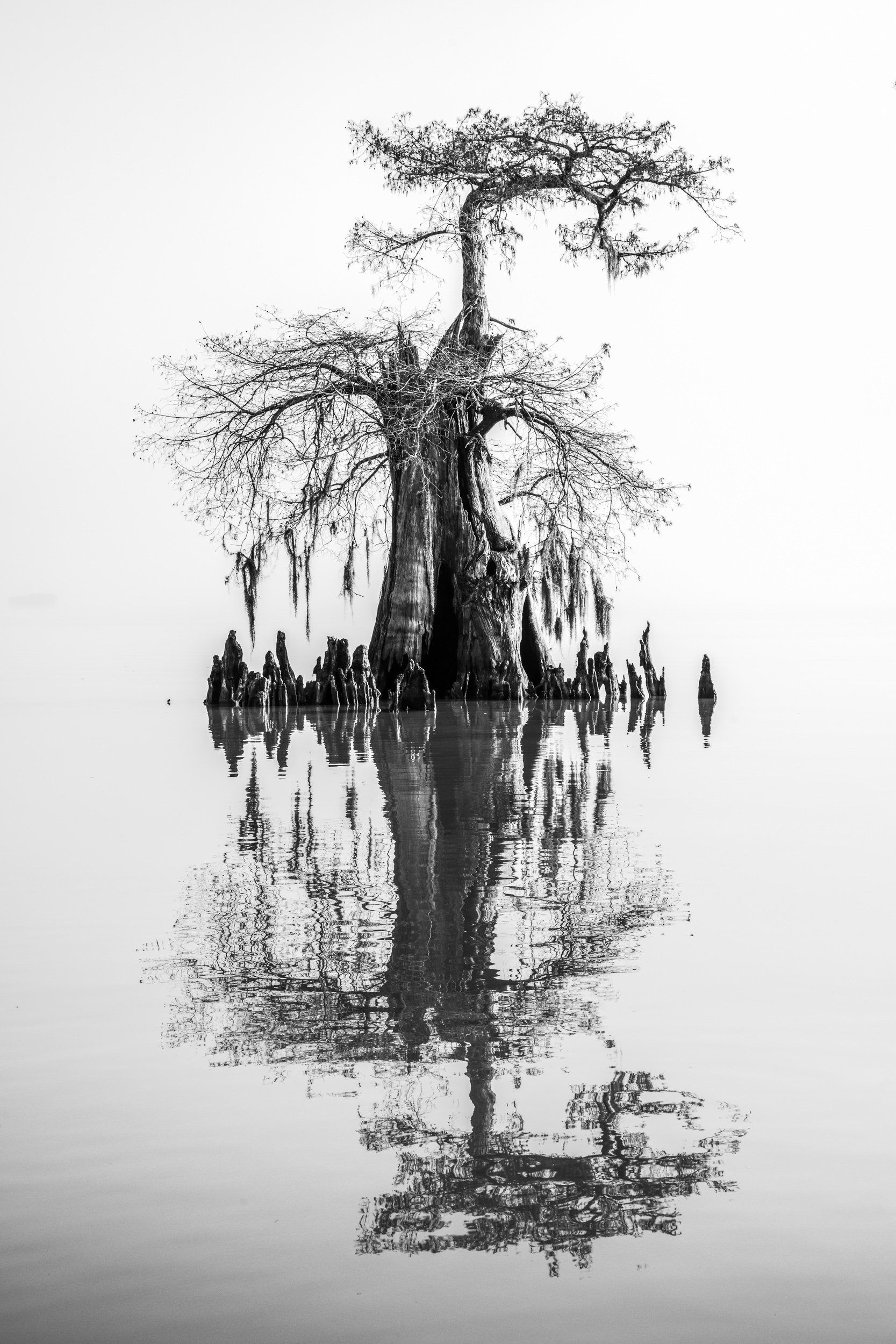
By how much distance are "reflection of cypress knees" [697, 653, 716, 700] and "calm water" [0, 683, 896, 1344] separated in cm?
1365

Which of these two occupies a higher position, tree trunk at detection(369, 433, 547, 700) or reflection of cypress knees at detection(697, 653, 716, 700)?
tree trunk at detection(369, 433, 547, 700)

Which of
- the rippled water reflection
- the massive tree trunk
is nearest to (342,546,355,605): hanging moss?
the massive tree trunk

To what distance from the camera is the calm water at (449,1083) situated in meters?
2.71

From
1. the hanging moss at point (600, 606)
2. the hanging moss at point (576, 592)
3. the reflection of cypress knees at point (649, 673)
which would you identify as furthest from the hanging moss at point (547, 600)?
the reflection of cypress knees at point (649, 673)

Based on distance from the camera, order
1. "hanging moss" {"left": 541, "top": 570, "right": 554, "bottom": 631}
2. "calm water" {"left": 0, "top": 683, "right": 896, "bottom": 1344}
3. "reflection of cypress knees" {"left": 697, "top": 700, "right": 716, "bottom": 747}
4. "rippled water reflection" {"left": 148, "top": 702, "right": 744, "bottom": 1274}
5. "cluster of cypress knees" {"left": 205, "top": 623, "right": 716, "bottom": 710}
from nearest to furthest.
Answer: "calm water" {"left": 0, "top": 683, "right": 896, "bottom": 1344}
"rippled water reflection" {"left": 148, "top": 702, "right": 744, "bottom": 1274}
"reflection of cypress knees" {"left": 697, "top": 700, "right": 716, "bottom": 747}
"cluster of cypress knees" {"left": 205, "top": 623, "right": 716, "bottom": 710}
"hanging moss" {"left": 541, "top": 570, "right": 554, "bottom": 631}

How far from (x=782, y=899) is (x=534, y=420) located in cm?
1474

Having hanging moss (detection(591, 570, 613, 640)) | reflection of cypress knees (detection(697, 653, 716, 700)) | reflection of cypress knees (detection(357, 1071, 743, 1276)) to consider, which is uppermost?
hanging moss (detection(591, 570, 613, 640))

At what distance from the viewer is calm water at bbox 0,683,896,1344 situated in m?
2.71

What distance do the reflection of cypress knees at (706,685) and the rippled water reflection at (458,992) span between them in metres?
12.4

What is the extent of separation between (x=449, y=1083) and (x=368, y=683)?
14883 millimetres

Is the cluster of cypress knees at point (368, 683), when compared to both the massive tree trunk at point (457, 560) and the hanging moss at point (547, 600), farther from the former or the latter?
the hanging moss at point (547, 600)

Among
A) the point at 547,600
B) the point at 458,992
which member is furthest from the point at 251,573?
the point at 458,992

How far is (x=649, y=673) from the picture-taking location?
74.7ft

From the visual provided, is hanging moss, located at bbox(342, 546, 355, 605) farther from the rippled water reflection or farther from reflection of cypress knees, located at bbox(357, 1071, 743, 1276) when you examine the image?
reflection of cypress knees, located at bbox(357, 1071, 743, 1276)
